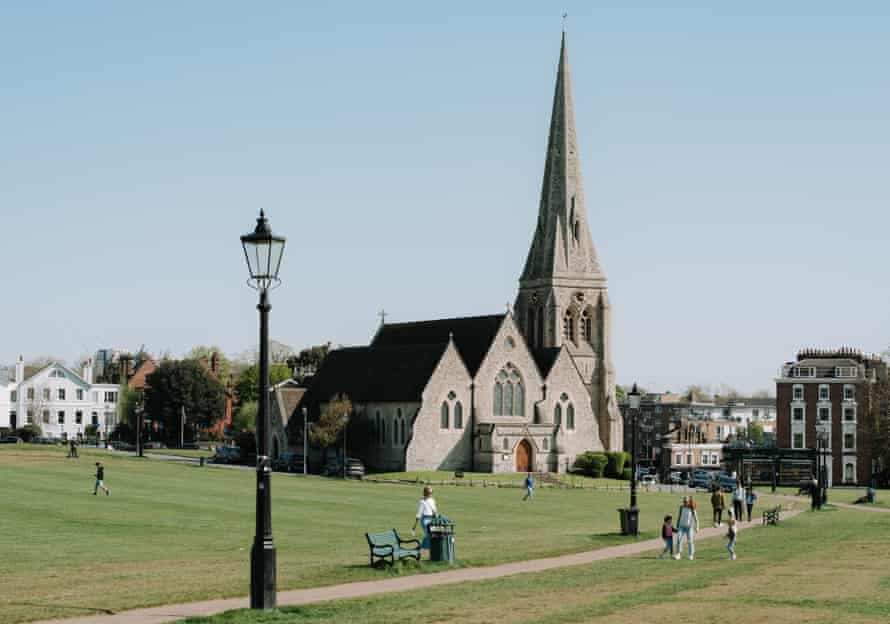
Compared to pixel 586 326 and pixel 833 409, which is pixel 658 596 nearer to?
pixel 586 326

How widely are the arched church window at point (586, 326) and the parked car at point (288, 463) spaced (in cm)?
2972

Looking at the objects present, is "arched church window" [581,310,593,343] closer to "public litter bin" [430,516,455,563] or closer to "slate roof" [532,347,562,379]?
"slate roof" [532,347,562,379]

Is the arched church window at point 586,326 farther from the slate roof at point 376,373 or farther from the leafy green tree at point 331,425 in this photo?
the leafy green tree at point 331,425

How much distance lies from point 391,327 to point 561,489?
35.6 m

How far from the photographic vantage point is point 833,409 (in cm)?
12975

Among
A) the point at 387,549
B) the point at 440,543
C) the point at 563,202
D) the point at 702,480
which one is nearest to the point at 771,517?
the point at 440,543

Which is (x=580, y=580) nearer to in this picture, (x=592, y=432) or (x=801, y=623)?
(x=801, y=623)

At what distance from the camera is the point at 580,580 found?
30.2 m

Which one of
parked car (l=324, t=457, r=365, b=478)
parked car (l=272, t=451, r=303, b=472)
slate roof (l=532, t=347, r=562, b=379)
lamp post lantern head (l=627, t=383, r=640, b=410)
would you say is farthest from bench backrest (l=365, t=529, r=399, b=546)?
slate roof (l=532, t=347, r=562, b=379)

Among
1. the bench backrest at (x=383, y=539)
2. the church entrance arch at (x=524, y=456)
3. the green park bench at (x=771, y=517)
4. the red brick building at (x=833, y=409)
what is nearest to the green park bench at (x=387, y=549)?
the bench backrest at (x=383, y=539)

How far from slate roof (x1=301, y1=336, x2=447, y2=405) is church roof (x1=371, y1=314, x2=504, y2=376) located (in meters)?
2.37

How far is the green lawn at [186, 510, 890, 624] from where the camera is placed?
76.1 feet

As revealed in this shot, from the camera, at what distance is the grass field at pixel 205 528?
27805mm

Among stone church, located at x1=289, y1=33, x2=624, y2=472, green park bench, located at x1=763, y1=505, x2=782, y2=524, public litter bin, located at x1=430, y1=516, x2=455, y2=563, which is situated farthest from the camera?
stone church, located at x1=289, y1=33, x2=624, y2=472
